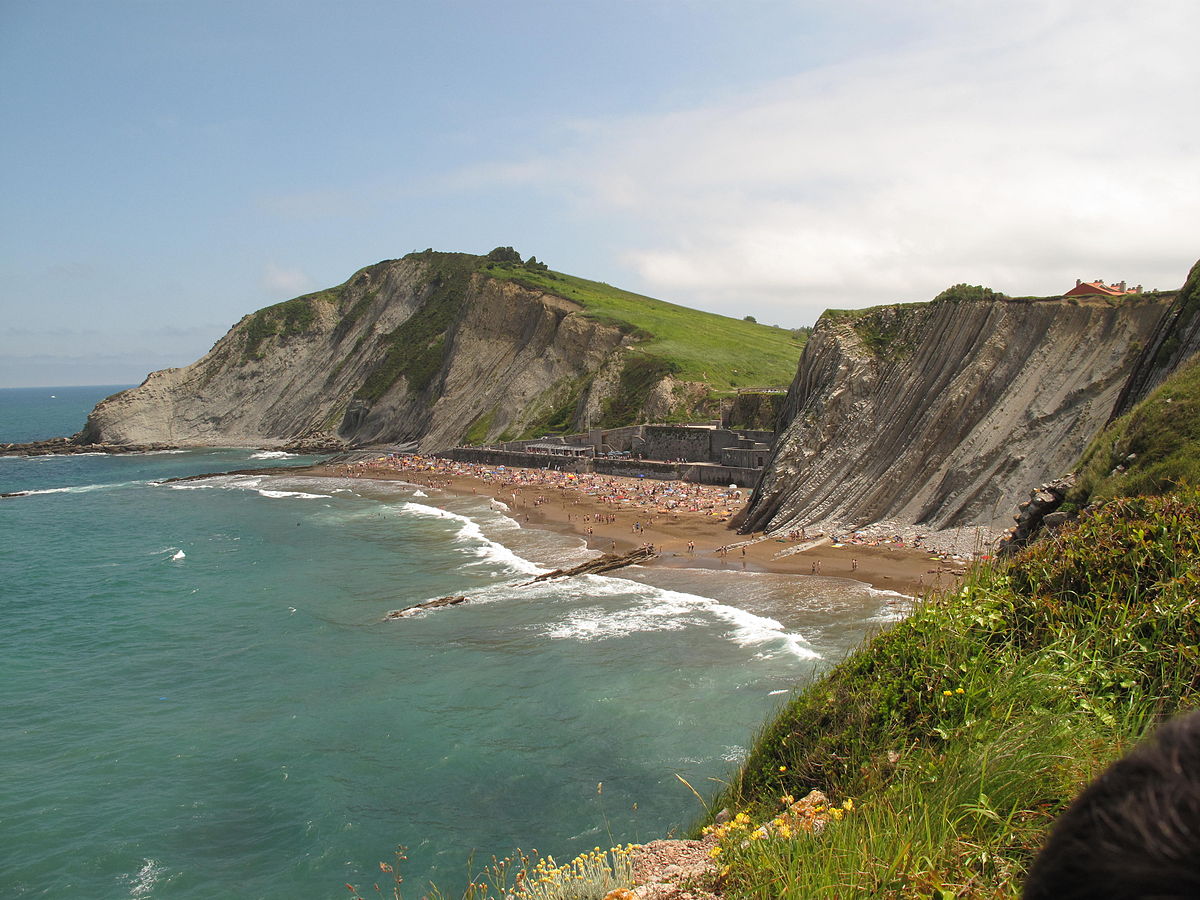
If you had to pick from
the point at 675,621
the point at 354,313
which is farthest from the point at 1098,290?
the point at 354,313

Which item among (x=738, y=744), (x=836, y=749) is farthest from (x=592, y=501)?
(x=836, y=749)

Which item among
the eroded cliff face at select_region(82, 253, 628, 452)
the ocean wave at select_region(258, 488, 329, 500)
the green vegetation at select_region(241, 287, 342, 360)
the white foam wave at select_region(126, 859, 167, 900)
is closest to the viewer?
the white foam wave at select_region(126, 859, 167, 900)

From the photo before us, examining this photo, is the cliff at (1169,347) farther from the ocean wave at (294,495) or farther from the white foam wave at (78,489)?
the white foam wave at (78,489)

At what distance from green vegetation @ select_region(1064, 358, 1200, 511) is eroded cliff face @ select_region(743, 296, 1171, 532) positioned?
45.6 ft

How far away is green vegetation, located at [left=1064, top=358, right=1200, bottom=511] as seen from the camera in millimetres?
17734

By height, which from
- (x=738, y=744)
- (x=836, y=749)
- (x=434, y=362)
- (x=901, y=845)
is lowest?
(x=738, y=744)

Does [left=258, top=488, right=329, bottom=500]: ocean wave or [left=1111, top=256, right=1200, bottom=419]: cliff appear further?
[left=258, top=488, right=329, bottom=500]: ocean wave

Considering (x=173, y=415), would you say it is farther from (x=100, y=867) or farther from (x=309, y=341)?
(x=100, y=867)

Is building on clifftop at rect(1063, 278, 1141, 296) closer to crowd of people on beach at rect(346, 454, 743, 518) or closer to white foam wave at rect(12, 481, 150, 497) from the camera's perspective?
crowd of people on beach at rect(346, 454, 743, 518)

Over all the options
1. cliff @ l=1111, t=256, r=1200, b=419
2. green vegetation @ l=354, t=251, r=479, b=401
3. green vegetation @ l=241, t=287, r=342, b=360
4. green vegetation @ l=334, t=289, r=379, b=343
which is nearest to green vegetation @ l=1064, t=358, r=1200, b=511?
cliff @ l=1111, t=256, r=1200, b=419

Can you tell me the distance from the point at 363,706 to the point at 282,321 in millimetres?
119349

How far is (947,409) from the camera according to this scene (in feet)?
131

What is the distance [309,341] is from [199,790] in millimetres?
118974

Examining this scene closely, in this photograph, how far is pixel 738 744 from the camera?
60.0 ft
